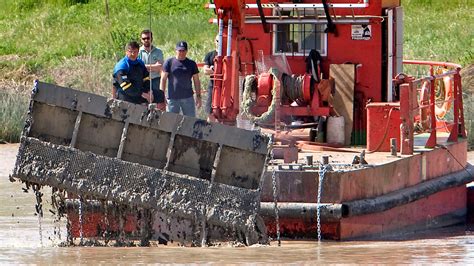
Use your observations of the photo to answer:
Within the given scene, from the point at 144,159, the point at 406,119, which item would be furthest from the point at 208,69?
the point at 144,159

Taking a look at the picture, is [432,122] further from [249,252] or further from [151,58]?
[249,252]

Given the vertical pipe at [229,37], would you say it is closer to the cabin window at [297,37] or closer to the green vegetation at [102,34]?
the cabin window at [297,37]

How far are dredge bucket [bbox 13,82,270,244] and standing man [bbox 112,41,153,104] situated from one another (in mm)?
2950

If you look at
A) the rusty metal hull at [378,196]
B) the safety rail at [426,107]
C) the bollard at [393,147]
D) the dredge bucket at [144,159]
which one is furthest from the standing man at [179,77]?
the dredge bucket at [144,159]

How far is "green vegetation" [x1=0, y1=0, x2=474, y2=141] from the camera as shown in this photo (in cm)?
3098

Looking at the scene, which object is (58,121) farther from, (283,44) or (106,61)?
(106,61)

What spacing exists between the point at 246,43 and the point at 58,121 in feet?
17.2

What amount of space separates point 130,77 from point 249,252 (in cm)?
381

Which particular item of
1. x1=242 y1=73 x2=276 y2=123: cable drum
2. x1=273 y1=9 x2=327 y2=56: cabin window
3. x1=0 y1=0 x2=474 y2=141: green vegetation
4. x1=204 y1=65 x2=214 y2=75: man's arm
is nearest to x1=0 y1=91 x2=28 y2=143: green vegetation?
x1=0 y1=0 x2=474 y2=141: green vegetation

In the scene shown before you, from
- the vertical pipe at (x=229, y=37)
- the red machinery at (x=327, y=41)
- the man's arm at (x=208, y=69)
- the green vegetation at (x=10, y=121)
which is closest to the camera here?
the vertical pipe at (x=229, y=37)

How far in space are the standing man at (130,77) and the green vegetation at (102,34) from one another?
845 centimetres

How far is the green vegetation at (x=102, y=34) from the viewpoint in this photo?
102 ft

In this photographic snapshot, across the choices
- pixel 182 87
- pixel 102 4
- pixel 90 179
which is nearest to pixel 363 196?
pixel 90 179

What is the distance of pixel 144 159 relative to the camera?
13852mm
